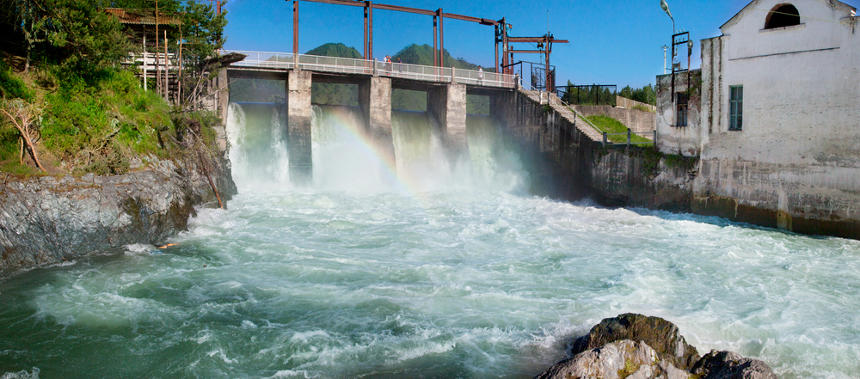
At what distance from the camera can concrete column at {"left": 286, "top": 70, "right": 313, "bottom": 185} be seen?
24.4m

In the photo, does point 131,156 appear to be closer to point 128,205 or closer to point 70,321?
point 128,205

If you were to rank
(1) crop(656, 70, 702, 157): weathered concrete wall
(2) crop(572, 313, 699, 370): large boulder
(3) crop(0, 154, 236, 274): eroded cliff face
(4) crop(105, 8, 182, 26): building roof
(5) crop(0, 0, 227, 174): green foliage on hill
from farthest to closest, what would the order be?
(4) crop(105, 8, 182, 26): building roof < (1) crop(656, 70, 702, 157): weathered concrete wall < (5) crop(0, 0, 227, 174): green foliage on hill < (3) crop(0, 154, 236, 274): eroded cliff face < (2) crop(572, 313, 699, 370): large boulder

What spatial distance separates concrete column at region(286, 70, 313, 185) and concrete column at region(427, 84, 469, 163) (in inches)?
291

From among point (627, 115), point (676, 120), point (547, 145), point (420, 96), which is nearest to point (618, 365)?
point (676, 120)

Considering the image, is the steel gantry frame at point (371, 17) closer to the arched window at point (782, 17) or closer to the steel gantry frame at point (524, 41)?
the steel gantry frame at point (524, 41)

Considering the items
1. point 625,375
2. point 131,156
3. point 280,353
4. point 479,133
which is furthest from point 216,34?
point 625,375

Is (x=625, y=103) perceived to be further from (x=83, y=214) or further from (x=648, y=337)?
(x=83, y=214)

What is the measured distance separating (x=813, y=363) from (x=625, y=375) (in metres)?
3.13

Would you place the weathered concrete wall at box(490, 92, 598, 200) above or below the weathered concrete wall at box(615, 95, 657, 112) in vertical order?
below

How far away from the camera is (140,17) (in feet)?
72.4

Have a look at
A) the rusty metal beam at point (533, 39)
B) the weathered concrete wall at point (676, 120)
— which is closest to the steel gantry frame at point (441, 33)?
the rusty metal beam at point (533, 39)

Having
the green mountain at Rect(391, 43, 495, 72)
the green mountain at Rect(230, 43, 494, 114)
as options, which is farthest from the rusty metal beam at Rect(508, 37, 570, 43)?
the green mountain at Rect(391, 43, 495, 72)

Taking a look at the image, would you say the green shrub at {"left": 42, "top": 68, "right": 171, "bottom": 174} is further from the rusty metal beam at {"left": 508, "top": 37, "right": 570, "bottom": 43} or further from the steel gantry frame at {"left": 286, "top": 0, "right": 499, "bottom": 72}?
the rusty metal beam at {"left": 508, "top": 37, "right": 570, "bottom": 43}

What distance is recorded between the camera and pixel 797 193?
15859 mm
